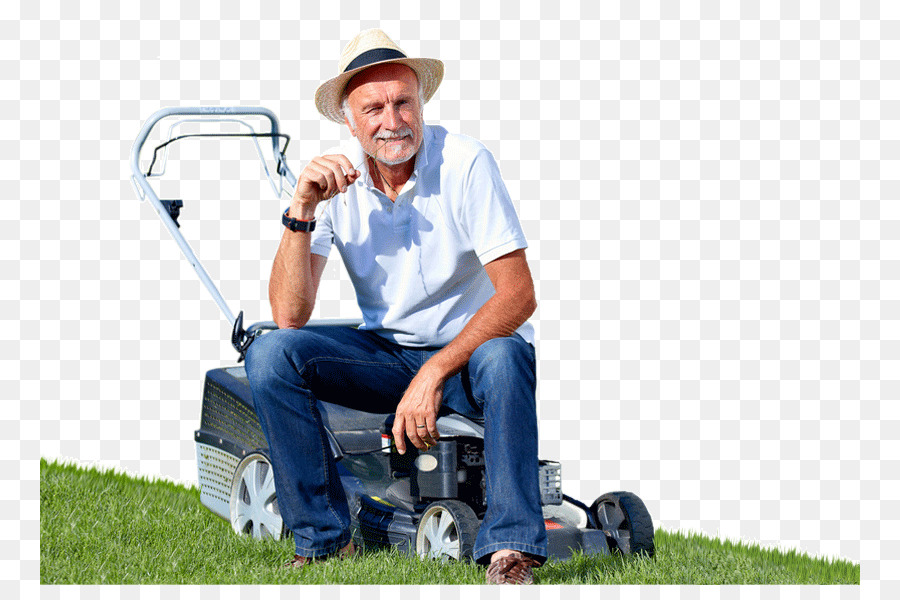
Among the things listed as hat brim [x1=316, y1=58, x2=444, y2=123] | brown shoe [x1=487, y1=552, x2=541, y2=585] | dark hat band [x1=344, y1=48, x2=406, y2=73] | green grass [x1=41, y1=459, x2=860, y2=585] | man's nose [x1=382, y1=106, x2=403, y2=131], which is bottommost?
green grass [x1=41, y1=459, x2=860, y2=585]

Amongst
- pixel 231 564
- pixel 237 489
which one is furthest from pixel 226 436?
pixel 231 564

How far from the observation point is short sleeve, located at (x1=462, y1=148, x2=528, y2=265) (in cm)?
444

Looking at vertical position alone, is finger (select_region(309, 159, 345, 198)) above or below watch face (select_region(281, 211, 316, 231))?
above

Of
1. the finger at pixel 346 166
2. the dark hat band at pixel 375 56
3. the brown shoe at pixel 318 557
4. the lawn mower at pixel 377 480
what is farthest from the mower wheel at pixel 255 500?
the dark hat band at pixel 375 56

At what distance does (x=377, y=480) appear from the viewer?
480 cm

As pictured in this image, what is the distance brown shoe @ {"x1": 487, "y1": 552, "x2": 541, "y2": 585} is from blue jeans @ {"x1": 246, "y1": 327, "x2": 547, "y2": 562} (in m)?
0.04

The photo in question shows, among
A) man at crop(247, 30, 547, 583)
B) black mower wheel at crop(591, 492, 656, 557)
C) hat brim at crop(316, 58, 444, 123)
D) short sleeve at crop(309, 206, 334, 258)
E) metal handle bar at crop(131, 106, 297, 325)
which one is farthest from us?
metal handle bar at crop(131, 106, 297, 325)

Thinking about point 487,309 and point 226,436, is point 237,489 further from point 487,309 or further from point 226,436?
point 487,309

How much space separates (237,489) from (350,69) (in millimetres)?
1584

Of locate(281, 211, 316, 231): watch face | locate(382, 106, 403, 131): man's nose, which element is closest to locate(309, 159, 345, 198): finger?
locate(281, 211, 316, 231): watch face

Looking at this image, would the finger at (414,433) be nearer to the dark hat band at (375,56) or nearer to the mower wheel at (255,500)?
the mower wheel at (255,500)

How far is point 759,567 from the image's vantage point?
466 cm

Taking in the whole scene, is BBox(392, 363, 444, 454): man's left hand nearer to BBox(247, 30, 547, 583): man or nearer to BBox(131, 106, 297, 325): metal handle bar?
BBox(247, 30, 547, 583): man

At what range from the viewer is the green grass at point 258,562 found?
4273 millimetres
